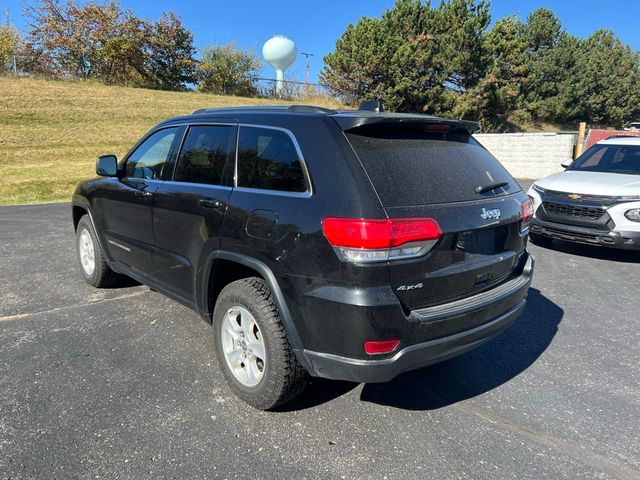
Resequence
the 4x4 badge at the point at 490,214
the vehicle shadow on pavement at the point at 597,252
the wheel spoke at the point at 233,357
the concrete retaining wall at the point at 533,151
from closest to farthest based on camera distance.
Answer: the 4x4 badge at the point at 490,214 → the wheel spoke at the point at 233,357 → the vehicle shadow on pavement at the point at 597,252 → the concrete retaining wall at the point at 533,151

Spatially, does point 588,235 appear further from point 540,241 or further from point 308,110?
point 308,110

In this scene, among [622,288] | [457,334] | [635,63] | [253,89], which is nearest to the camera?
[457,334]

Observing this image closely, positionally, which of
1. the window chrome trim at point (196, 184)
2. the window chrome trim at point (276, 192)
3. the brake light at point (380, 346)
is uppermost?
the window chrome trim at point (276, 192)

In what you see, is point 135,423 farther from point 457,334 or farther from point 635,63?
point 635,63

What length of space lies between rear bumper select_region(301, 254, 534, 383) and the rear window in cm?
59

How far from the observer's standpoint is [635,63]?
159 ft

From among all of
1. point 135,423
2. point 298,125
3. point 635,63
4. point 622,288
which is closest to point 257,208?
point 298,125

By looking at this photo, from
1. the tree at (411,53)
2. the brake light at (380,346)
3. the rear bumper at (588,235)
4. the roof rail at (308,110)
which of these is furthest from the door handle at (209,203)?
the tree at (411,53)

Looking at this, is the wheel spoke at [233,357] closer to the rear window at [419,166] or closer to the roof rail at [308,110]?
the rear window at [419,166]

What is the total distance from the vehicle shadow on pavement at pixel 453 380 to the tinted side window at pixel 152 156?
6.80 feet

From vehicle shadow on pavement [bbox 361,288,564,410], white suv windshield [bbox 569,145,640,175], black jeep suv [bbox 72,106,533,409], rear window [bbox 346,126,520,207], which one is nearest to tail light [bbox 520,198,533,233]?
black jeep suv [bbox 72,106,533,409]

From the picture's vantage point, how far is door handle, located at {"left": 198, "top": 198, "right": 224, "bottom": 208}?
9.83ft

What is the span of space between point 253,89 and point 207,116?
3564 centimetres

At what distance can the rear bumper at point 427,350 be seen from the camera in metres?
2.39
